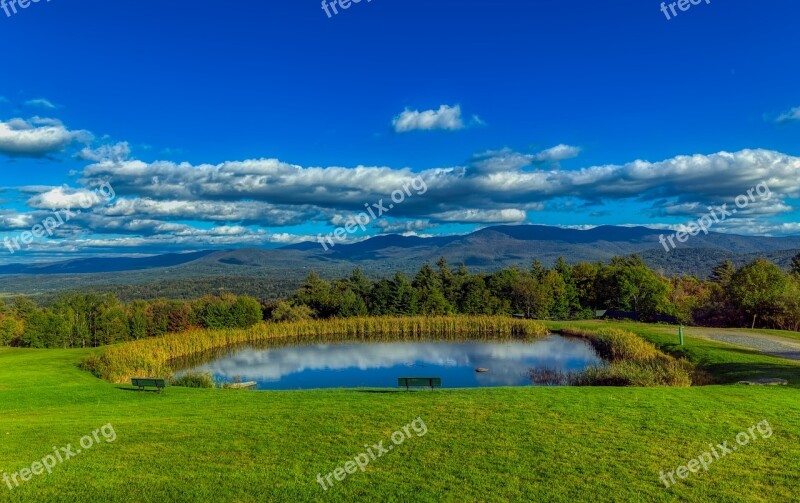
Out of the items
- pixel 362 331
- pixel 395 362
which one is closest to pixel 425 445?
pixel 395 362

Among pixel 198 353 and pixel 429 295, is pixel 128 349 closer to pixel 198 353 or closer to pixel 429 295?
pixel 198 353

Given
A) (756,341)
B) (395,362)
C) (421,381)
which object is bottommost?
(395,362)

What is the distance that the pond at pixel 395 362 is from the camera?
2511 centimetres

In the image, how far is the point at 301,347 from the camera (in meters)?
39.1

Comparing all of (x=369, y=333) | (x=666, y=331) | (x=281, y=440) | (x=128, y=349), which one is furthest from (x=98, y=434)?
(x=369, y=333)

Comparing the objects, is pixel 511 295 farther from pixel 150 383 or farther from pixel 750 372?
pixel 150 383

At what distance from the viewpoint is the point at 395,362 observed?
31.1 m

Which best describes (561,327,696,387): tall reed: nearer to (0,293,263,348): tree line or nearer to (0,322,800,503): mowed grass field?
(0,322,800,503): mowed grass field

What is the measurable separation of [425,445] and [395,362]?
72.6ft

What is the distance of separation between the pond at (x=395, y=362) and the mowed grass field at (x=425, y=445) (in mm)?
10093

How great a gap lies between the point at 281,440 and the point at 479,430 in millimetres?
4030

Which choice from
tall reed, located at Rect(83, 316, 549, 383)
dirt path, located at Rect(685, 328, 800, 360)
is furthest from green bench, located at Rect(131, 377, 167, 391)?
dirt path, located at Rect(685, 328, 800, 360)

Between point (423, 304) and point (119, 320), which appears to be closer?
point (119, 320)

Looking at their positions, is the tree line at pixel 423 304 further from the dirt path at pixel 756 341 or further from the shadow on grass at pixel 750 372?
the shadow on grass at pixel 750 372
